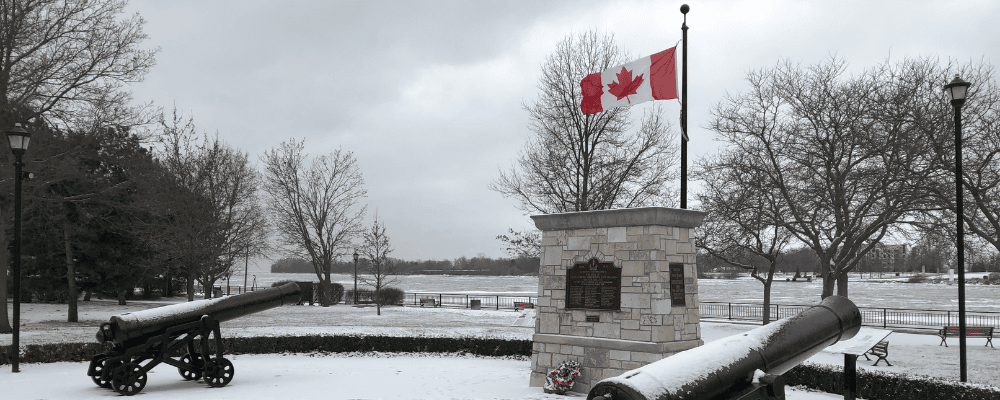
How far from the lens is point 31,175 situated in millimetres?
17422

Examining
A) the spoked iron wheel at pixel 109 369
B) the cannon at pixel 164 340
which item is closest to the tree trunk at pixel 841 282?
the cannon at pixel 164 340

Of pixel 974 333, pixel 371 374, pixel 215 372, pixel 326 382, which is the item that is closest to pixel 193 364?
pixel 215 372

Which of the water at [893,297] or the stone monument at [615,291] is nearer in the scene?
the stone monument at [615,291]

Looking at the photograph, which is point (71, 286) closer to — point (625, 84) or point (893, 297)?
point (625, 84)

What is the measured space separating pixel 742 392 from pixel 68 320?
27.0m

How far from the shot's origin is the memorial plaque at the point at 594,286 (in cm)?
1030

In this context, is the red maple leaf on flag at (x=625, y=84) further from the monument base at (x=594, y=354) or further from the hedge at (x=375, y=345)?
the hedge at (x=375, y=345)

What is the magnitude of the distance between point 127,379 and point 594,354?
7.29 metres

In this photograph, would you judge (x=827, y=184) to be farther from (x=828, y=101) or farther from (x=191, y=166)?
(x=191, y=166)

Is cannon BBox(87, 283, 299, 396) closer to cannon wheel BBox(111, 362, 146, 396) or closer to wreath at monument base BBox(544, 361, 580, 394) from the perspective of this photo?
cannon wheel BBox(111, 362, 146, 396)

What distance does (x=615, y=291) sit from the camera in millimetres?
10312

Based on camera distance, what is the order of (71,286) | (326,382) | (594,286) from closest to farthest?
(594,286), (326,382), (71,286)

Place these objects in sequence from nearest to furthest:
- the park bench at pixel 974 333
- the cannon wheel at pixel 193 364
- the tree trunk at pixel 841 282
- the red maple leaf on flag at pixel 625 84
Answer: the cannon wheel at pixel 193 364 < the red maple leaf on flag at pixel 625 84 < the park bench at pixel 974 333 < the tree trunk at pixel 841 282

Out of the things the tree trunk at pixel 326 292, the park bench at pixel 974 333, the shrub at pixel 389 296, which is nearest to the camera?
the park bench at pixel 974 333
